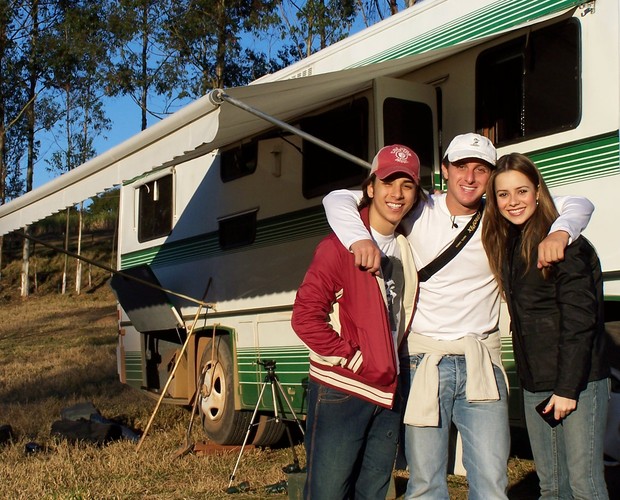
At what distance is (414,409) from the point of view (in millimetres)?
3275

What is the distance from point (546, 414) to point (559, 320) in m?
0.34

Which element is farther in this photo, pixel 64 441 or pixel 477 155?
pixel 64 441

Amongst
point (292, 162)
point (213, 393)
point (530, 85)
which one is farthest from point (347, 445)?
point (213, 393)

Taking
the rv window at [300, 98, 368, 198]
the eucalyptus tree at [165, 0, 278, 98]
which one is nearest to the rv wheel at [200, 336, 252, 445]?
the rv window at [300, 98, 368, 198]

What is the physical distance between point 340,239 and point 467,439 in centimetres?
86

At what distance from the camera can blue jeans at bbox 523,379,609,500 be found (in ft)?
10.4

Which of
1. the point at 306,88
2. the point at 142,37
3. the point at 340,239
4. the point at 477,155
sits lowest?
the point at 340,239

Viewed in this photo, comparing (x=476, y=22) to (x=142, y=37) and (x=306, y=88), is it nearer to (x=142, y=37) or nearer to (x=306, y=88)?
(x=306, y=88)

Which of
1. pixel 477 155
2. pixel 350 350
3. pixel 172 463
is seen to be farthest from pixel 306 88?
pixel 172 463

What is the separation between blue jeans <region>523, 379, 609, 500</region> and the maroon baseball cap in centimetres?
92

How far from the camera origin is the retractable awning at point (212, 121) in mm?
5059

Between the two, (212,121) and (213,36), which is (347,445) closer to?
(212,121)

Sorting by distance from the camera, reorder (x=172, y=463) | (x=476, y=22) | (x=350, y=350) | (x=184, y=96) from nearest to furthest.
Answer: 1. (x=350, y=350)
2. (x=476, y=22)
3. (x=172, y=463)
4. (x=184, y=96)

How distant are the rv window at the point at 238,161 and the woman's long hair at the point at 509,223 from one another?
4.01 metres
